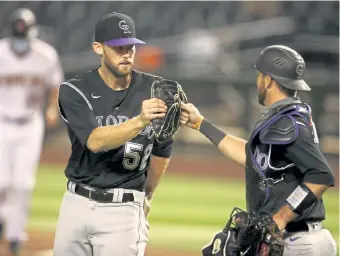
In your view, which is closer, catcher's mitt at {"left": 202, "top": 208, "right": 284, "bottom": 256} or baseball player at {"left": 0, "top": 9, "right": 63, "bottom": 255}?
catcher's mitt at {"left": 202, "top": 208, "right": 284, "bottom": 256}

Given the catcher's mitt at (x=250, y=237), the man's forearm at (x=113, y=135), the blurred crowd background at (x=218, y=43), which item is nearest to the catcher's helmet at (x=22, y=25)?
the man's forearm at (x=113, y=135)

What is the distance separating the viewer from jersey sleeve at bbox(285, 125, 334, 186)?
4.66 meters

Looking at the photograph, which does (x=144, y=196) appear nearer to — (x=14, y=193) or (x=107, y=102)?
(x=107, y=102)

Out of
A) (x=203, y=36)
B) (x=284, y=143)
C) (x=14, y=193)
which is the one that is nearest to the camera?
(x=284, y=143)

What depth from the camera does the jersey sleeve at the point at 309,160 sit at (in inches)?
183

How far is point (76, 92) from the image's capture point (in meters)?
5.15

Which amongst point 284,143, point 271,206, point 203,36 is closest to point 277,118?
point 284,143

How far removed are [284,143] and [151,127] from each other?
81 centimetres

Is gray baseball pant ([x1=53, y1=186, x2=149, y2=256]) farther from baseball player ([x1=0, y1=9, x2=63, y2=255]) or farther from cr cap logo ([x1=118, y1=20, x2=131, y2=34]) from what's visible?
baseball player ([x1=0, y1=9, x2=63, y2=255])

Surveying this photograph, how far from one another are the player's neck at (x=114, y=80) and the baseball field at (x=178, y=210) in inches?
160

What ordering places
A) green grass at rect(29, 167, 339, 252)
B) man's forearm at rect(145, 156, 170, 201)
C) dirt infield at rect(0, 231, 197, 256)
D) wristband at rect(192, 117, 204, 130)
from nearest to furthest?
1. wristband at rect(192, 117, 204, 130)
2. man's forearm at rect(145, 156, 170, 201)
3. dirt infield at rect(0, 231, 197, 256)
4. green grass at rect(29, 167, 339, 252)

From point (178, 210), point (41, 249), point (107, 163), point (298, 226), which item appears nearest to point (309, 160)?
point (298, 226)

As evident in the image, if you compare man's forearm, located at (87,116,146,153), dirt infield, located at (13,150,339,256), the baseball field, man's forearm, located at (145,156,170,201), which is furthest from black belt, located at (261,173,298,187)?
dirt infield, located at (13,150,339,256)

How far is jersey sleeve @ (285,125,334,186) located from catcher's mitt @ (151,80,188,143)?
2.22ft
